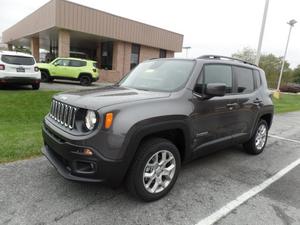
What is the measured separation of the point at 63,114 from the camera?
119 inches

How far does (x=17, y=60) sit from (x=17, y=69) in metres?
0.47

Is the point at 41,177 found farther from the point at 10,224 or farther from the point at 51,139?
the point at 10,224

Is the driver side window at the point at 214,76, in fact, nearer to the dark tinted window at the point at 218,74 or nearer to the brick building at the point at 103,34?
the dark tinted window at the point at 218,74

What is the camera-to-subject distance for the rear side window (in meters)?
10.3

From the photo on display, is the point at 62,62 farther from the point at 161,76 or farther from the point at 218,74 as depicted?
the point at 218,74

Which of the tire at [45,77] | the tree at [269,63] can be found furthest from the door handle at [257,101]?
the tree at [269,63]

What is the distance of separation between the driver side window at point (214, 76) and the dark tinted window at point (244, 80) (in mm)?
269

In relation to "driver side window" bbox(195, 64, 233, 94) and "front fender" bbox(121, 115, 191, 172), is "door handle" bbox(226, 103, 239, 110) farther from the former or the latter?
"front fender" bbox(121, 115, 191, 172)

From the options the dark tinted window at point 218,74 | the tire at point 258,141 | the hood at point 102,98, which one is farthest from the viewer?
the tire at point 258,141

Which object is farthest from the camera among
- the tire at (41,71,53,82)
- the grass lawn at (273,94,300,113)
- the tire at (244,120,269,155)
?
the tire at (41,71,53,82)

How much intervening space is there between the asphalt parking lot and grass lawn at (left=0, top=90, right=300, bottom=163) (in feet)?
1.24

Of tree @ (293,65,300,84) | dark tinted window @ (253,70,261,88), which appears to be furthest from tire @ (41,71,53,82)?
tree @ (293,65,300,84)

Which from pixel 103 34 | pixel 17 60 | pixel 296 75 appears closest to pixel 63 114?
pixel 17 60

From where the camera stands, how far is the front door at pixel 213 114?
3.45 meters
